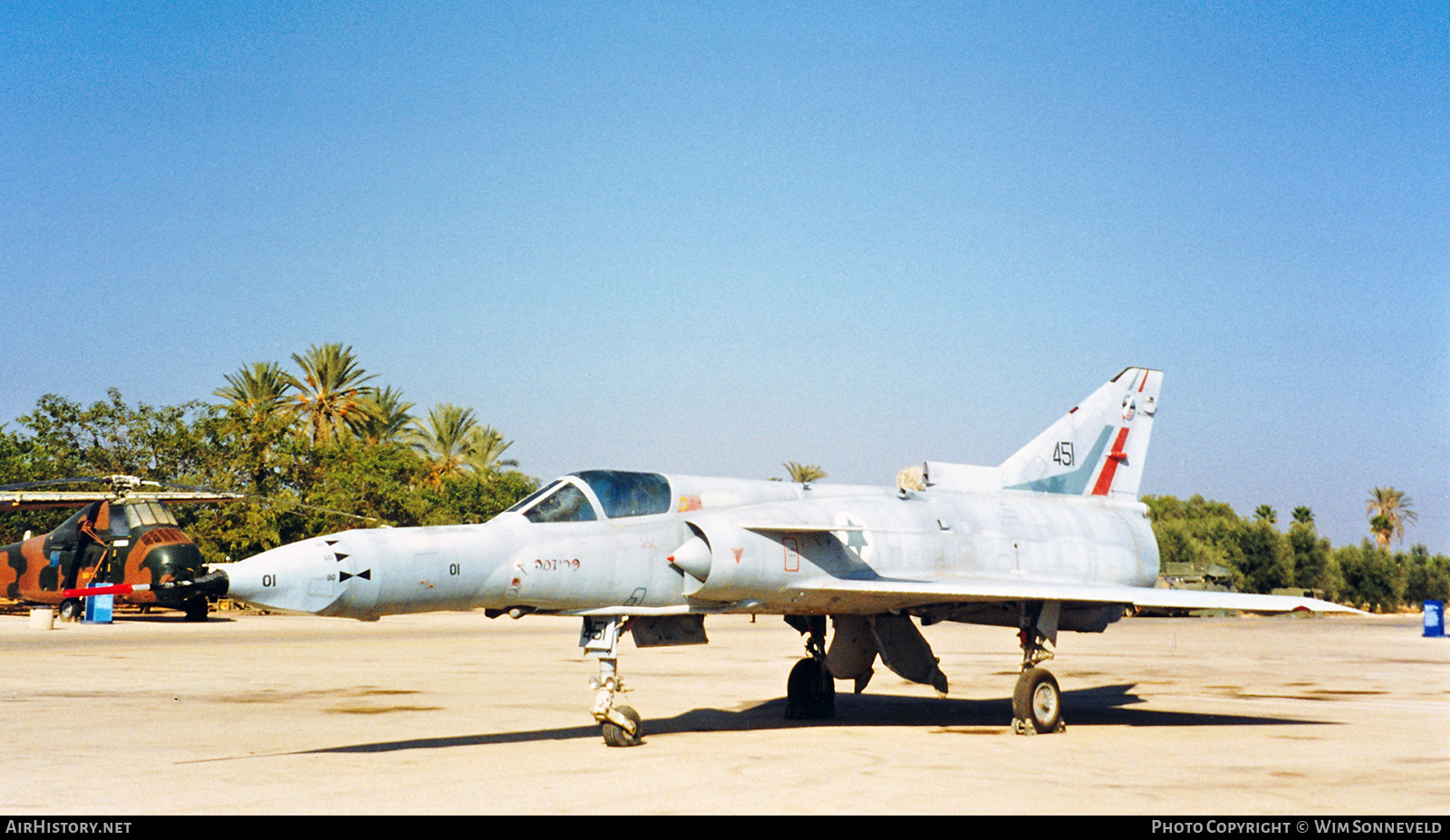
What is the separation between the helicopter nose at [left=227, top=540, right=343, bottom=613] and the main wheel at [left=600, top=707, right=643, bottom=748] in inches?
119

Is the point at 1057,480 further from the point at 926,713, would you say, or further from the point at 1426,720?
the point at 1426,720

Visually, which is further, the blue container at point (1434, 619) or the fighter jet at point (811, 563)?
the blue container at point (1434, 619)

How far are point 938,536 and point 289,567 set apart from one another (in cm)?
768

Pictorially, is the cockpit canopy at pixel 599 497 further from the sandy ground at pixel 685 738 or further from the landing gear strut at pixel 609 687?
the sandy ground at pixel 685 738

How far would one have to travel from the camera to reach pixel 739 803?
864 centimetres

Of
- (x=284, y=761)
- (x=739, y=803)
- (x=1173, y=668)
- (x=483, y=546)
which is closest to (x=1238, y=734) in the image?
(x=739, y=803)

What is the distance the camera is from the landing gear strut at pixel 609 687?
1181 centimetres

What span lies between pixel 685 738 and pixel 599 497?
2.70m

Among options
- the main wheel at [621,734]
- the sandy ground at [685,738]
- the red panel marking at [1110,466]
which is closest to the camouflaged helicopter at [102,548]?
the sandy ground at [685,738]

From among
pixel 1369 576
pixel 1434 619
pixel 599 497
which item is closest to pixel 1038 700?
pixel 599 497

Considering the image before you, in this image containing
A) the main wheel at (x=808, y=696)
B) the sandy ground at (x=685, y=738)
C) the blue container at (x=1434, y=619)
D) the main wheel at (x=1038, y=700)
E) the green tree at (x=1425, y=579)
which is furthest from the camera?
the green tree at (x=1425, y=579)

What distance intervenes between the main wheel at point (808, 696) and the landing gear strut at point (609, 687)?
10.7ft

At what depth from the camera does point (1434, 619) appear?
1481 inches

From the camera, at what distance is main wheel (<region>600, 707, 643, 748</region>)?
38.9 ft
